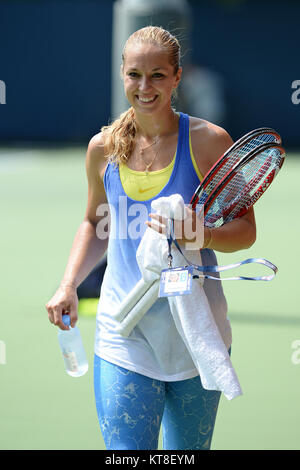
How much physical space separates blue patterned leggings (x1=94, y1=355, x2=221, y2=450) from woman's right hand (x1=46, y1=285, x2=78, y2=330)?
6.8 inches

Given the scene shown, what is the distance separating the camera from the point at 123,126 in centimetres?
303

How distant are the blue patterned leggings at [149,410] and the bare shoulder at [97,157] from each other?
0.65 meters

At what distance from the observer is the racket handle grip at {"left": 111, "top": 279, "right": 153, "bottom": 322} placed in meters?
2.86

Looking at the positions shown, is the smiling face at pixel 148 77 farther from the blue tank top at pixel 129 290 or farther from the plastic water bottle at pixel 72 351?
the plastic water bottle at pixel 72 351

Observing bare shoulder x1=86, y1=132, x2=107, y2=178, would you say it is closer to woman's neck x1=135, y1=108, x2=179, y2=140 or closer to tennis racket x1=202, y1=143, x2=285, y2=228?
woman's neck x1=135, y1=108, x2=179, y2=140

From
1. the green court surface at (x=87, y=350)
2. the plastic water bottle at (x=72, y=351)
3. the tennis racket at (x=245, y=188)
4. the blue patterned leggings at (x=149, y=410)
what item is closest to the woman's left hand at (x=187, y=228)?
the tennis racket at (x=245, y=188)

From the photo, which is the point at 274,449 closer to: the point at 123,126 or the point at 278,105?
the point at 123,126

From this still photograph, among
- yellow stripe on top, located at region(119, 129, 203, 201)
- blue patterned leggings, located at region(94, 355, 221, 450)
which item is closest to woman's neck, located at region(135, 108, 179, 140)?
yellow stripe on top, located at region(119, 129, 203, 201)

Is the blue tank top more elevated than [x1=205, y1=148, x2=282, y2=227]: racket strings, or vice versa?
[x1=205, y1=148, x2=282, y2=227]: racket strings

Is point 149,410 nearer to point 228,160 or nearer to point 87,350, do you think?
point 228,160

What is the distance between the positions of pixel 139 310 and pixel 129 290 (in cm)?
10

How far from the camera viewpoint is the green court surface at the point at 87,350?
429cm

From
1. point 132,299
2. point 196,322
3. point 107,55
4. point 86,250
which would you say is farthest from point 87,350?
point 107,55

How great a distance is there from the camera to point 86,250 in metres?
3.12
